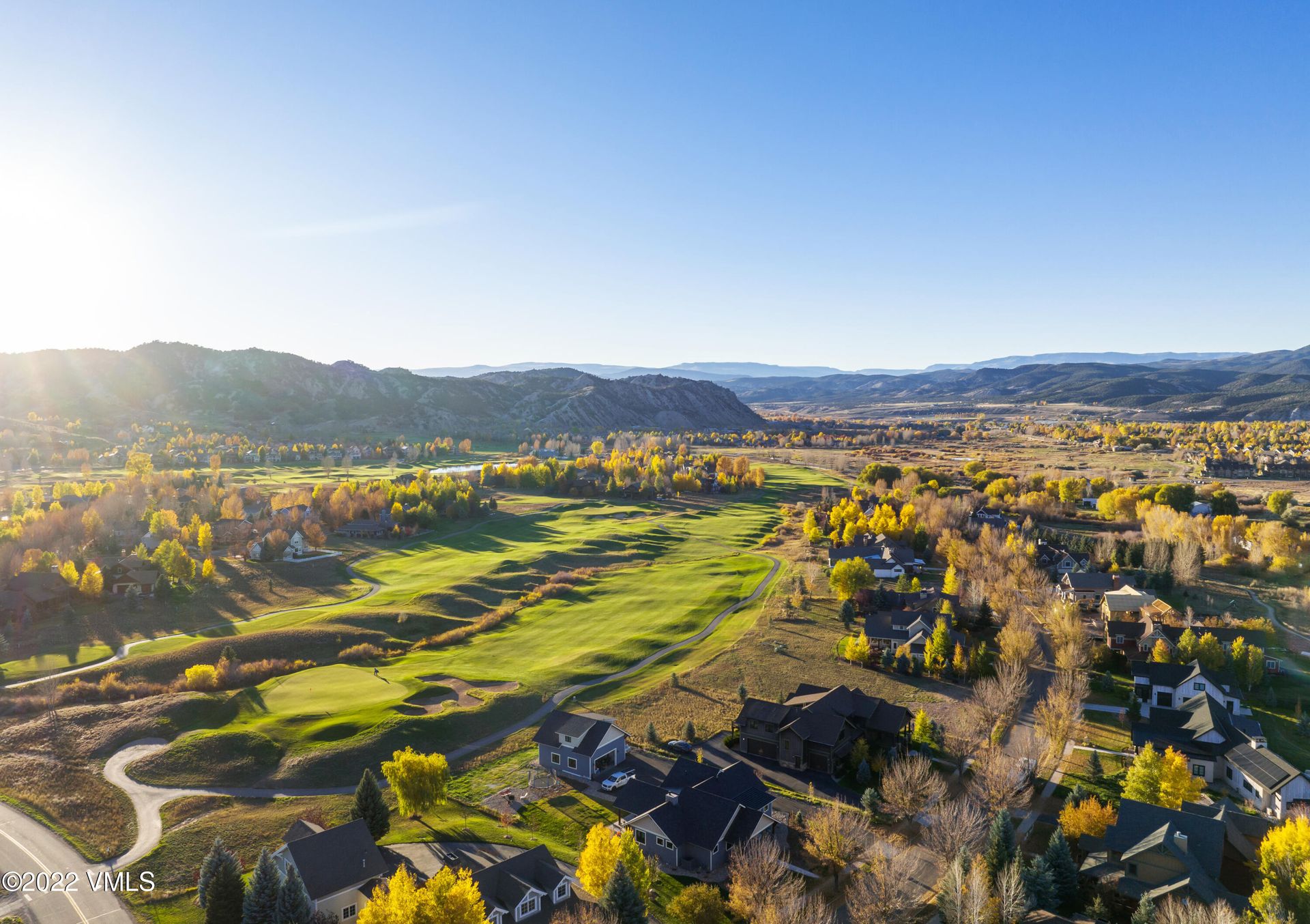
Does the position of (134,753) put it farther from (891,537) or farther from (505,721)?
(891,537)

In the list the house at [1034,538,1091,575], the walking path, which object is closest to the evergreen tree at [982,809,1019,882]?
the walking path

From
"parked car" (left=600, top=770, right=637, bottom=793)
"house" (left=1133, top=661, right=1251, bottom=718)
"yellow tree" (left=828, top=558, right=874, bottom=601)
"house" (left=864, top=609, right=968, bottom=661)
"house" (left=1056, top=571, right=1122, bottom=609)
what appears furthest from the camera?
"yellow tree" (left=828, top=558, right=874, bottom=601)

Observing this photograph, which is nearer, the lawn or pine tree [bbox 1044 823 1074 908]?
pine tree [bbox 1044 823 1074 908]

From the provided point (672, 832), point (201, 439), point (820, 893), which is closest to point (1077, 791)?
point (820, 893)

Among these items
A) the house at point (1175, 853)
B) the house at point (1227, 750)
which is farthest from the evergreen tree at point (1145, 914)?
the house at point (1227, 750)

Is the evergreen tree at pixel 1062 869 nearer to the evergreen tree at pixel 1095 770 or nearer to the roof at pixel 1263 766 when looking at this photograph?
the evergreen tree at pixel 1095 770

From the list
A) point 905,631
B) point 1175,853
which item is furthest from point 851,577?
point 1175,853

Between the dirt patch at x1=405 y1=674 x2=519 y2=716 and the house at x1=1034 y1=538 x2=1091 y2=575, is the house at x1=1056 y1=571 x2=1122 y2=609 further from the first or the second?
the dirt patch at x1=405 y1=674 x2=519 y2=716
